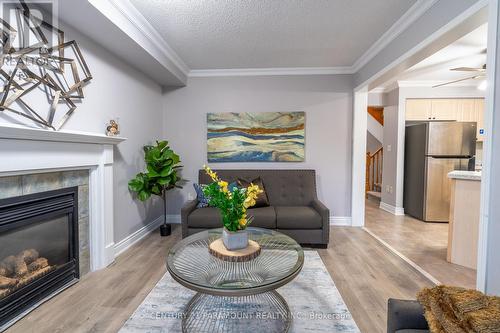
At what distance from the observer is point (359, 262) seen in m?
2.62

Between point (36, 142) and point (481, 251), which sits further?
point (36, 142)

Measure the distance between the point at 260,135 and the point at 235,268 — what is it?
2.57m

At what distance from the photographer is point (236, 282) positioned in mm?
1419

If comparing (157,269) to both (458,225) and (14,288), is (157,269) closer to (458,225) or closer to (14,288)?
(14,288)

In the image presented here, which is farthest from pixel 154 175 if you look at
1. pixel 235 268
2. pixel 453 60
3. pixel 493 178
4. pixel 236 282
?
pixel 453 60

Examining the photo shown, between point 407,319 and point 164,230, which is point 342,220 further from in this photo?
point 407,319

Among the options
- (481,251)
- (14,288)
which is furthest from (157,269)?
(481,251)

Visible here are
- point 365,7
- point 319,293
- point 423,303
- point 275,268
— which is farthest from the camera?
point 365,7

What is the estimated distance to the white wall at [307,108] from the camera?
3855mm

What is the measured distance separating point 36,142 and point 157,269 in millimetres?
1550

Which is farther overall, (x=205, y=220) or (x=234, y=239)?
(x=205, y=220)

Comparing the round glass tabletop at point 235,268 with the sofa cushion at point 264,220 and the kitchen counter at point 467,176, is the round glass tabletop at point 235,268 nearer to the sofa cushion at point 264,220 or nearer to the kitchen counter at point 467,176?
the sofa cushion at point 264,220

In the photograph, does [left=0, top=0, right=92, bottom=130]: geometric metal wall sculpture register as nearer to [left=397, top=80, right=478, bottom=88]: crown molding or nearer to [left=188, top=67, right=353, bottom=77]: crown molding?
[left=188, top=67, right=353, bottom=77]: crown molding

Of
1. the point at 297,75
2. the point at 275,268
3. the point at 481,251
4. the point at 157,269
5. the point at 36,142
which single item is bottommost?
the point at 157,269
